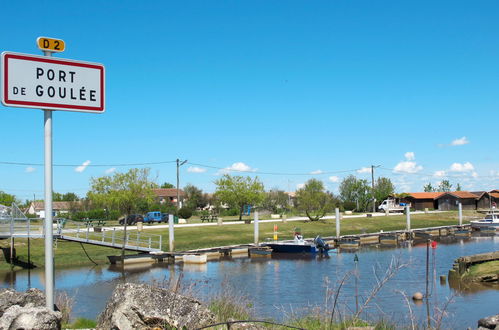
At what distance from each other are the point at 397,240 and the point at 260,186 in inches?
1154

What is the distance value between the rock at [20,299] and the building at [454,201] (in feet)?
331

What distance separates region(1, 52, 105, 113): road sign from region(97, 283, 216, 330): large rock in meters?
2.93

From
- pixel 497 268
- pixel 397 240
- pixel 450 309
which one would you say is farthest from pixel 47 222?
pixel 397 240

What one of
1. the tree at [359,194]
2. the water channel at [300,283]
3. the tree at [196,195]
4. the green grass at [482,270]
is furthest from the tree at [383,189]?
the green grass at [482,270]

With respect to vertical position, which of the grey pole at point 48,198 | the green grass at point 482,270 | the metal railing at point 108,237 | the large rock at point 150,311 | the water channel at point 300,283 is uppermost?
the grey pole at point 48,198

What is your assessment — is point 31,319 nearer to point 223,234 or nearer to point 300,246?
point 300,246

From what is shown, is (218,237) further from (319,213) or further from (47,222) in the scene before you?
(47,222)

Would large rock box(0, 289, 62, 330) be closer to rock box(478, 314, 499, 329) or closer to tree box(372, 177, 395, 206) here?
rock box(478, 314, 499, 329)

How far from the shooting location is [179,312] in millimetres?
8375

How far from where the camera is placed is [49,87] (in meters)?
7.12

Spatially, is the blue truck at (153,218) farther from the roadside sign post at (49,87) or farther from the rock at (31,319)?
the roadside sign post at (49,87)

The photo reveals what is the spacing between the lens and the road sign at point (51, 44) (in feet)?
23.1

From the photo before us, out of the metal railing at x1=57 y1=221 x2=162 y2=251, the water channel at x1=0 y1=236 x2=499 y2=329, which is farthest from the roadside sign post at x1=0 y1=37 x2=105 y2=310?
the metal railing at x1=57 y1=221 x2=162 y2=251

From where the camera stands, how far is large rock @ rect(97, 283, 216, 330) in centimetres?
812
